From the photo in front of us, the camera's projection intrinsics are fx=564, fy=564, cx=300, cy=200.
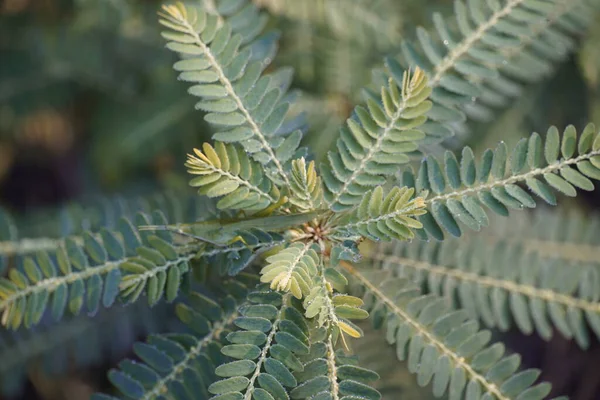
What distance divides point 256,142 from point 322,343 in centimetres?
48

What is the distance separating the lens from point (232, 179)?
123cm

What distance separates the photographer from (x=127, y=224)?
1454 mm

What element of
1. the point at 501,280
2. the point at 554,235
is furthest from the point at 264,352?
the point at 554,235

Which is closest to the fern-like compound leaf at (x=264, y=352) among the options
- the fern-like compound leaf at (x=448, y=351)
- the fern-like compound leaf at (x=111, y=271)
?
Answer: the fern-like compound leaf at (x=111, y=271)

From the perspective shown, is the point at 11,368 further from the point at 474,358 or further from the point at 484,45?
the point at 484,45

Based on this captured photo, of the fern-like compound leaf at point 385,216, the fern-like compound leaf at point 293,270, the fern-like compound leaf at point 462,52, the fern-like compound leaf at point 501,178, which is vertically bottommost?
the fern-like compound leaf at point 293,270

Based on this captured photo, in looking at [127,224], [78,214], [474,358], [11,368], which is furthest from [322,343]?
[11,368]

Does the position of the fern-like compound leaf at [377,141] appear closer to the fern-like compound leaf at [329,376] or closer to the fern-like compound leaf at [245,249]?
the fern-like compound leaf at [245,249]

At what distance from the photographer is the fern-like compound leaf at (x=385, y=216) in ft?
3.80

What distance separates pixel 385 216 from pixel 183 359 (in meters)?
0.61

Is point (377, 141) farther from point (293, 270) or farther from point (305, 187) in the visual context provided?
point (293, 270)

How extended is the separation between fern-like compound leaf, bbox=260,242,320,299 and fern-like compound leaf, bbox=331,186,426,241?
106 millimetres

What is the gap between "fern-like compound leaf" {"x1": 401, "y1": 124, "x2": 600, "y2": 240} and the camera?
1.22 metres

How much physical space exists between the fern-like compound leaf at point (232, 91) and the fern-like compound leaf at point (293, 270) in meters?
0.18
